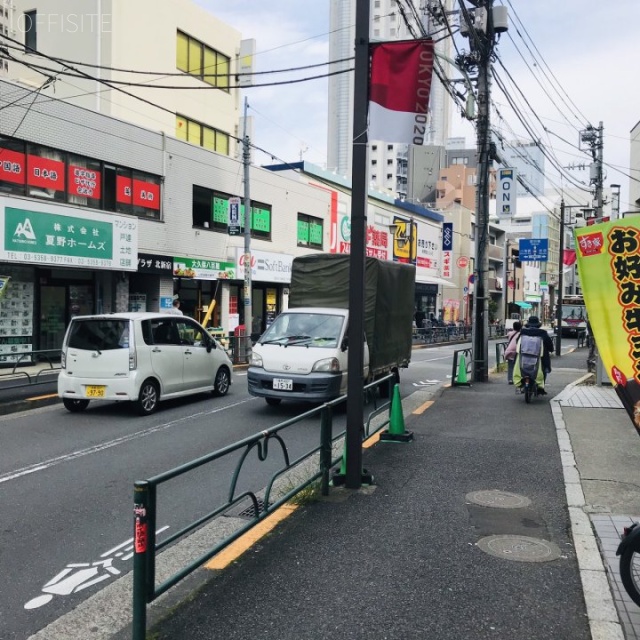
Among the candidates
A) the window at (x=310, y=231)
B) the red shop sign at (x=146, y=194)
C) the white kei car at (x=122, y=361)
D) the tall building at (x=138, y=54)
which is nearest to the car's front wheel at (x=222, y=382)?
the white kei car at (x=122, y=361)

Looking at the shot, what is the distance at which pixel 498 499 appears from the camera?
6.26 m

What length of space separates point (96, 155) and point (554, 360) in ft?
62.2

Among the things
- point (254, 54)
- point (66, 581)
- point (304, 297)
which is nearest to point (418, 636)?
point (66, 581)

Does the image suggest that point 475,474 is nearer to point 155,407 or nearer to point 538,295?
point 155,407

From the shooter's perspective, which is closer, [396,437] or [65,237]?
[396,437]

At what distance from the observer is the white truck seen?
11031 mm

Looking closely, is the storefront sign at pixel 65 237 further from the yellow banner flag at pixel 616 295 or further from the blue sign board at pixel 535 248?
the blue sign board at pixel 535 248

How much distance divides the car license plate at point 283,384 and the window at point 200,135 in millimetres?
17642

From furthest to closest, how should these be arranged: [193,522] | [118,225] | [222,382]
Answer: [118,225] → [222,382] → [193,522]

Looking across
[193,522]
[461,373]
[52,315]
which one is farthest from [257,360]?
[52,315]

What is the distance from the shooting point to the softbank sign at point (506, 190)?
1839 centimetres

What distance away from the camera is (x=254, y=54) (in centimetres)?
2820

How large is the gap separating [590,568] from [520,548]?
0.57 meters

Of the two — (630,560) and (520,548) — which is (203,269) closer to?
(520,548)
